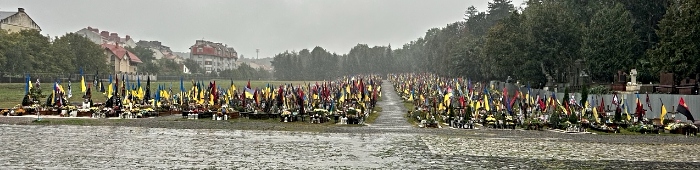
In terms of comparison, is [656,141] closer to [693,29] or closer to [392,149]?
[392,149]

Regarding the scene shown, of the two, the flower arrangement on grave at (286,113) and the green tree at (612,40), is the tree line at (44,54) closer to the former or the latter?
the flower arrangement on grave at (286,113)

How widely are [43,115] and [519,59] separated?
53.1 meters

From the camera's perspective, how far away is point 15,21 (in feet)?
440

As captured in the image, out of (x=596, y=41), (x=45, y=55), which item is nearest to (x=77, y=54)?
(x=45, y=55)

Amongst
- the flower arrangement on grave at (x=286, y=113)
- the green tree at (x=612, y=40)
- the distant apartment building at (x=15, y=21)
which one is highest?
the distant apartment building at (x=15, y=21)

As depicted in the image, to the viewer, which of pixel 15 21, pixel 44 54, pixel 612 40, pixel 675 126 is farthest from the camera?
pixel 15 21

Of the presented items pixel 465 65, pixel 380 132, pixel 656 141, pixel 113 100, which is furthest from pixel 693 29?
pixel 465 65

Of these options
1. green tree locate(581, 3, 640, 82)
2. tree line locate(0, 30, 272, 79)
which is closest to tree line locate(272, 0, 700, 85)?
green tree locate(581, 3, 640, 82)

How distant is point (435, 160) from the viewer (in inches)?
1037

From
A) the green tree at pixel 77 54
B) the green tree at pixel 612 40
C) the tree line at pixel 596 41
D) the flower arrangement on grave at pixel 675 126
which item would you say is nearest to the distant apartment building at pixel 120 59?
the green tree at pixel 77 54

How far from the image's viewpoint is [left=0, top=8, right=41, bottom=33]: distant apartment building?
5098 inches

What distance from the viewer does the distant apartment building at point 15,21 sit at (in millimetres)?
129500

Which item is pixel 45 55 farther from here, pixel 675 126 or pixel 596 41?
pixel 675 126

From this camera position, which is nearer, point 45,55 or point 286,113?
point 286,113
